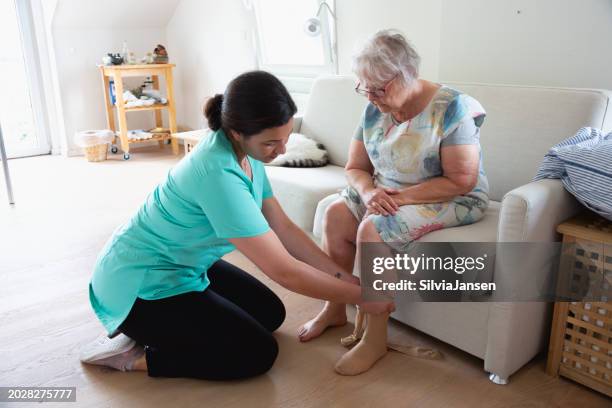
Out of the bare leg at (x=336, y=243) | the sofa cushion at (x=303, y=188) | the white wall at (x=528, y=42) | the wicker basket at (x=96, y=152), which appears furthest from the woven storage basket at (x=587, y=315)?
the wicker basket at (x=96, y=152)

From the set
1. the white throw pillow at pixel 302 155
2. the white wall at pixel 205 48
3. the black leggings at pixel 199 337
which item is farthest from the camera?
the white wall at pixel 205 48

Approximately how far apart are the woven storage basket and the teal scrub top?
0.88 m

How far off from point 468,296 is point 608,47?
1166 mm

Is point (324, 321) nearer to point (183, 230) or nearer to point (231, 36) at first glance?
point (183, 230)

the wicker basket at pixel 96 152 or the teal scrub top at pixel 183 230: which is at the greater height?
the teal scrub top at pixel 183 230

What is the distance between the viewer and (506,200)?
1459 mm

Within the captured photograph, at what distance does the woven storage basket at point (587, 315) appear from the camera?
58.0 inches

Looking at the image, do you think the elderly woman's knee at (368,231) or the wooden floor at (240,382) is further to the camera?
the elderly woman's knee at (368,231)

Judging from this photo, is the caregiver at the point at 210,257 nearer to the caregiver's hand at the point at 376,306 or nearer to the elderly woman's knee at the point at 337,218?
the caregiver's hand at the point at 376,306

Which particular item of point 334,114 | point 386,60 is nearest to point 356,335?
point 386,60

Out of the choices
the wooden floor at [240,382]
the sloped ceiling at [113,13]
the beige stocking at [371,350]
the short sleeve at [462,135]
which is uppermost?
the sloped ceiling at [113,13]

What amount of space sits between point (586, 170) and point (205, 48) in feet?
12.6

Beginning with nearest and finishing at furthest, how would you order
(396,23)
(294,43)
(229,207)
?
(229,207) < (396,23) < (294,43)

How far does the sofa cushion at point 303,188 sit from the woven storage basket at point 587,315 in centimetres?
97
